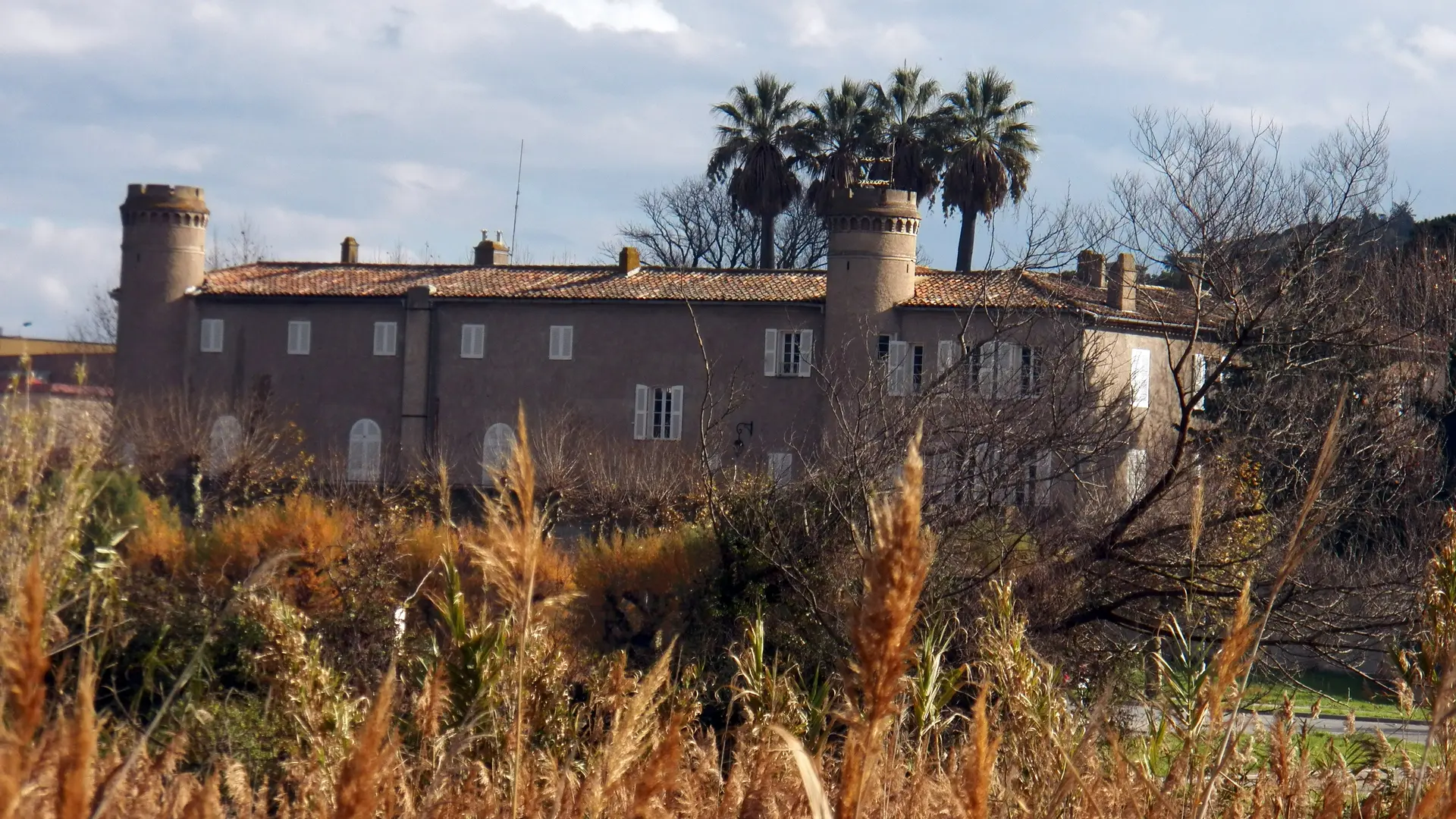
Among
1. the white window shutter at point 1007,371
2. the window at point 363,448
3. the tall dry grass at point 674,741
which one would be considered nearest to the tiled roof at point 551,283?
the window at point 363,448

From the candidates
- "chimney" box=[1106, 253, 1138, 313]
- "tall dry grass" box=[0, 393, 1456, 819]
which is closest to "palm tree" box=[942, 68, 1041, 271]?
"chimney" box=[1106, 253, 1138, 313]

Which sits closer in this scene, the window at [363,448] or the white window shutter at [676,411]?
the white window shutter at [676,411]

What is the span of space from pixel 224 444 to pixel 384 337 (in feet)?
16.0

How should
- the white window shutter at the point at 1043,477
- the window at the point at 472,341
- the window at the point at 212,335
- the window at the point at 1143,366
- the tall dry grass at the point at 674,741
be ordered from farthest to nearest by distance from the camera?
1. the window at the point at 212,335
2. the window at the point at 472,341
3. the window at the point at 1143,366
4. the white window shutter at the point at 1043,477
5. the tall dry grass at the point at 674,741

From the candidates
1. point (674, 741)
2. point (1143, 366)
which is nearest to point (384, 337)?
point (1143, 366)

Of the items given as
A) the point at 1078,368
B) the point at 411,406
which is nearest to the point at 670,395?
the point at 411,406

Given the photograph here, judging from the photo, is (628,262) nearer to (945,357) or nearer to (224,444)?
(224,444)

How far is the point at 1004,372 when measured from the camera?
15.4m

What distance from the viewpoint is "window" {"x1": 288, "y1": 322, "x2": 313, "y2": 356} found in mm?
36656

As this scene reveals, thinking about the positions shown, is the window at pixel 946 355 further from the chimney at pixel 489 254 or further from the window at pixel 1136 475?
the chimney at pixel 489 254

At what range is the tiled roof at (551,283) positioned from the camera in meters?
34.3

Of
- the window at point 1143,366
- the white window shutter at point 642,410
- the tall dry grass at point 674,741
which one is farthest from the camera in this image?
the white window shutter at point 642,410

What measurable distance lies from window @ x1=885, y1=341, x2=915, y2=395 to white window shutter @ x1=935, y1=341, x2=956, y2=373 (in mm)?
441

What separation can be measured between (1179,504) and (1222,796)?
10.3 metres
